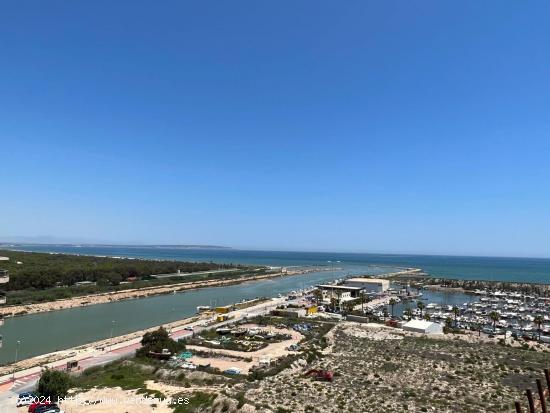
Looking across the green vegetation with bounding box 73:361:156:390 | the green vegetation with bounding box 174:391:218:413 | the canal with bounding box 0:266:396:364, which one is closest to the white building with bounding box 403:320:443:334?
the green vegetation with bounding box 73:361:156:390

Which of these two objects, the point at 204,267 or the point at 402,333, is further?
the point at 204,267

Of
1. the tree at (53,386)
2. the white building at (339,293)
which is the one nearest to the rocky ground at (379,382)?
the tree at (53,386)

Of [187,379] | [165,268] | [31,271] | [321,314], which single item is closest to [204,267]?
[165,268]

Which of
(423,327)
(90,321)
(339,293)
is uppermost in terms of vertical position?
(423,327)

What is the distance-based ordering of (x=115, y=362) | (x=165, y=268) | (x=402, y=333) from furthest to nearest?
1. (x=165, y=268)
2. (x=402, y=333)
3. (x=115, y=362)

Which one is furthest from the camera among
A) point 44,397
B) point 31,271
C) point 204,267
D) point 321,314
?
point 204,267

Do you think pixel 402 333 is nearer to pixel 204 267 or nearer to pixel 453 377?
pixel 453 377

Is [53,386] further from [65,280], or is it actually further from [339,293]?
[65,280]

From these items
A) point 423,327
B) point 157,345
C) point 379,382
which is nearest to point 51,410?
point 157,345
